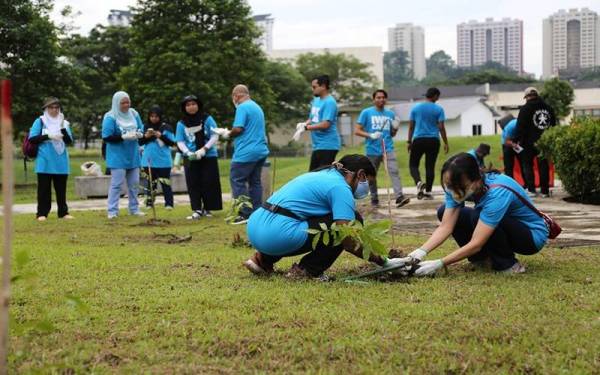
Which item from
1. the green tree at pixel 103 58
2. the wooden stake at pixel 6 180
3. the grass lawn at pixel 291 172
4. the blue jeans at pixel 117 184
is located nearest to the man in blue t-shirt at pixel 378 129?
the blue jeans at pixel 117 184

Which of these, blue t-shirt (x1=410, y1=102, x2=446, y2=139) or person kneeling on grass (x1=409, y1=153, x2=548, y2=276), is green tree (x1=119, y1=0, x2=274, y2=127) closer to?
blue t-shirt (x1=410, y1=102, x2=446, y2=139)

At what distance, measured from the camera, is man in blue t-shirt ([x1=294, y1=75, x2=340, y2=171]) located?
10547mm

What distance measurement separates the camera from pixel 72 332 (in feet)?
13.0

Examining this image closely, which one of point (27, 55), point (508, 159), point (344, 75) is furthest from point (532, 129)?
point (344, 75)

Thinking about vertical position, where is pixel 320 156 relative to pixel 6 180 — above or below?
below

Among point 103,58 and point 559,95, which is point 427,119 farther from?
point 559,95

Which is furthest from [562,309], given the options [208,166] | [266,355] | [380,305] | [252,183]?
[208,166]

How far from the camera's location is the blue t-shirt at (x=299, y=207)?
521 cm

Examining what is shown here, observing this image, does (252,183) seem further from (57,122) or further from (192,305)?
(192,305)

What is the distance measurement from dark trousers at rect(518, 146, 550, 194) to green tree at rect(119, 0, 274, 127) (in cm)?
2648

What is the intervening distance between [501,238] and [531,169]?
818cm

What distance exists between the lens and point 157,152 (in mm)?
12844

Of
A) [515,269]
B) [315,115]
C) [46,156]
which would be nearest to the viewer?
[515,269]

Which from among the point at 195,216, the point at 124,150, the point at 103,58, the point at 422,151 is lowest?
the point at 195,216
